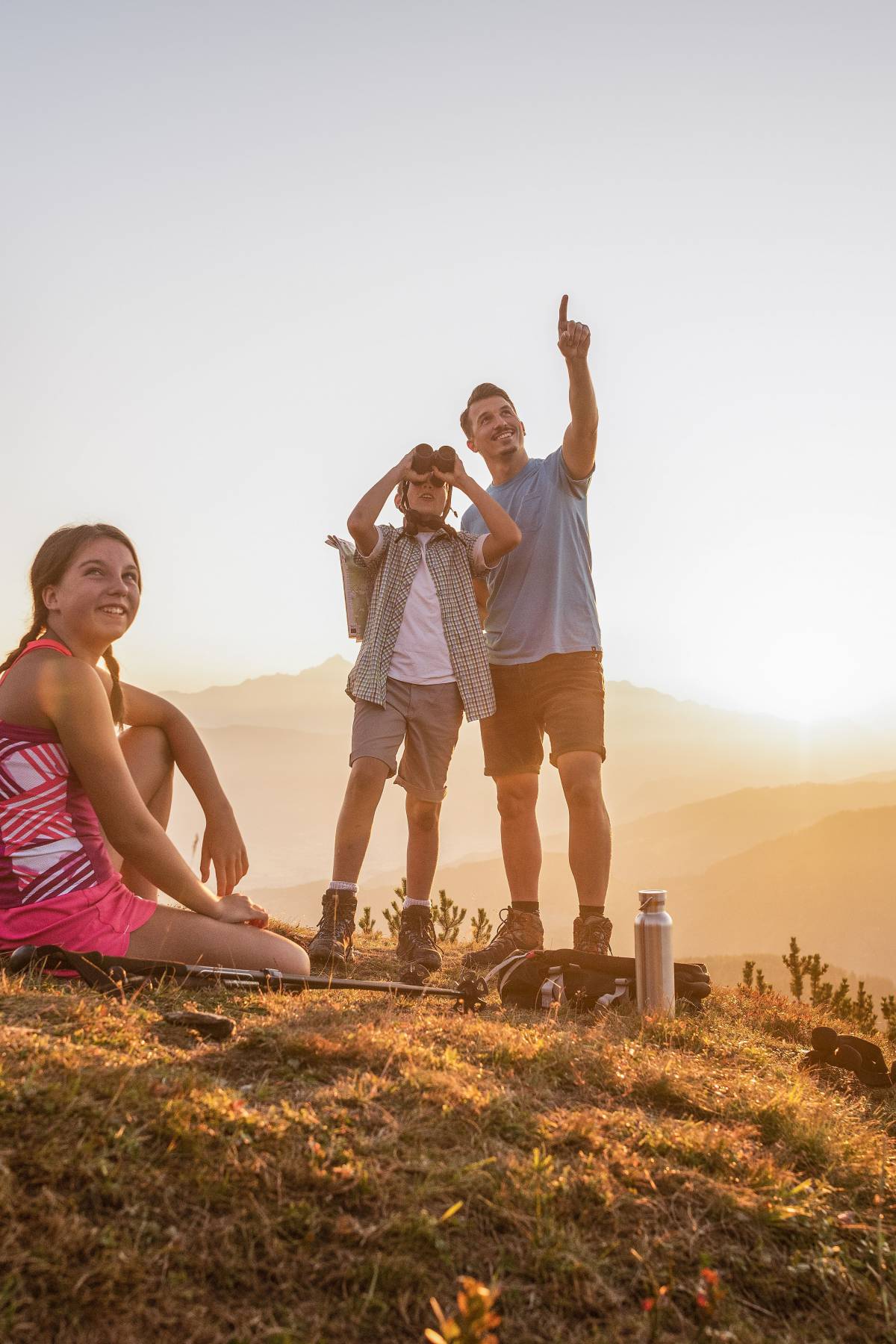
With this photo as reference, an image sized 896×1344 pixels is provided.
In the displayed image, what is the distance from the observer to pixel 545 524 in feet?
20.0

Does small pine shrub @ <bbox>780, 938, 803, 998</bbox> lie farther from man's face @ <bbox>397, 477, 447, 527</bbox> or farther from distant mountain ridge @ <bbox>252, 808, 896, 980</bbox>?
distant mountain ridge @ <bbox>252, 808, 896, 980</bbox>

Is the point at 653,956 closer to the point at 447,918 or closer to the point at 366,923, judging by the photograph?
the point at 366,923

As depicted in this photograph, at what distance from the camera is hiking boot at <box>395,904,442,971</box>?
5.24 meters

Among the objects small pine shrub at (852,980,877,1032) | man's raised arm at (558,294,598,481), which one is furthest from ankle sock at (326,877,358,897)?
small pine shrub at (852,980,877,1032)

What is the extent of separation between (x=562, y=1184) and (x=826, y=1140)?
3.39 feet

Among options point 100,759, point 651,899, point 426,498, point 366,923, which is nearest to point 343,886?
point 651,899

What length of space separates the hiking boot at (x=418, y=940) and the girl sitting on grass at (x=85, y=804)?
127cm

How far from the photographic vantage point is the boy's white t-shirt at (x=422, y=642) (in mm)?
5621

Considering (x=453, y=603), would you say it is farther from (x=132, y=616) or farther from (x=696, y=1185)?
(x=696, y=1185)

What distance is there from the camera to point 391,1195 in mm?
2031

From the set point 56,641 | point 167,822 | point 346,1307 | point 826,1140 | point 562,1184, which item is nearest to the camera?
point 346,1307

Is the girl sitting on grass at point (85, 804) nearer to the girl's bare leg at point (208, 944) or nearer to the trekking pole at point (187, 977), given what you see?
the girl's bare leg at point (208, 944)

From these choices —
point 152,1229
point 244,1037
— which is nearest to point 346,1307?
point 152,1229

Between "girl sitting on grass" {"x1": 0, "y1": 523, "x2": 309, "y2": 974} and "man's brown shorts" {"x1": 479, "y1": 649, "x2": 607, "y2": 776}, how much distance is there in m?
2.24
